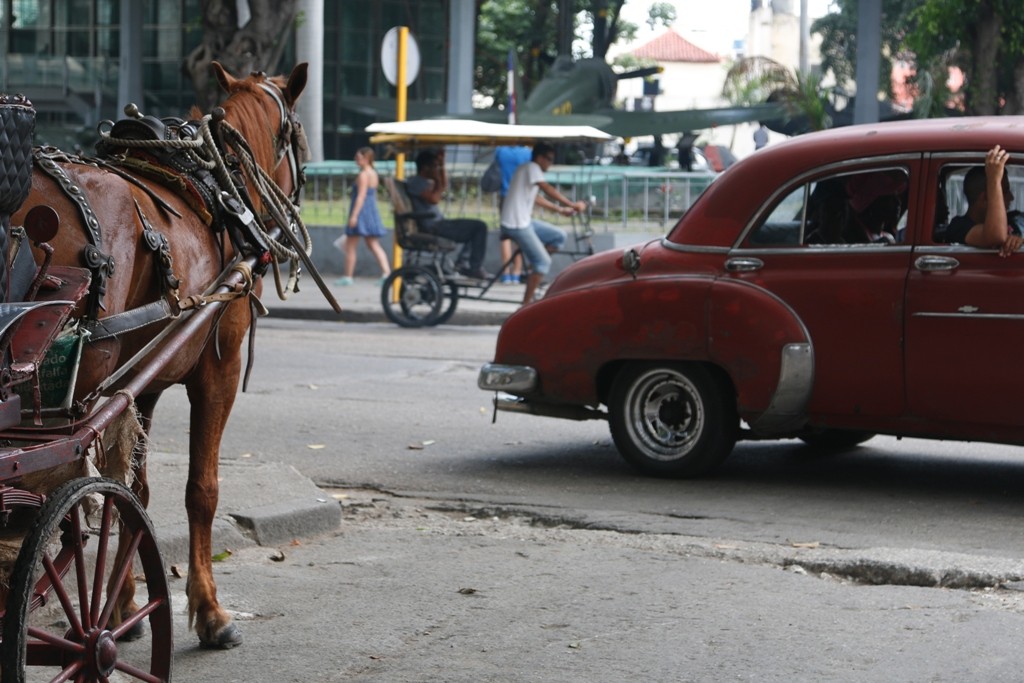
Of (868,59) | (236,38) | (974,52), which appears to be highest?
(868,59)

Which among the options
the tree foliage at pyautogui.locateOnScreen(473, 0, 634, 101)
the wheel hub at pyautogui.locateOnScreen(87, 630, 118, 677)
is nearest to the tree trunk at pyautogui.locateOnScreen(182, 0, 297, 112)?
the wheel hub at pyautogui.locateOnScreen(87, 630, 118, 677)

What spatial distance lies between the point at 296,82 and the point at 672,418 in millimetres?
3012

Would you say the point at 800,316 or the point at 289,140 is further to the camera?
the point at 800,316

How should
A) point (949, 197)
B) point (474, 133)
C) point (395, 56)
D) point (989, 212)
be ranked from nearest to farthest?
point (989, 212) < point (949, 197) < point (474, 133) < point (395, 56)

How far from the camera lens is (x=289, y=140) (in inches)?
242

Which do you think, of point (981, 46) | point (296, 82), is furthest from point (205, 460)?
point (981, 46)

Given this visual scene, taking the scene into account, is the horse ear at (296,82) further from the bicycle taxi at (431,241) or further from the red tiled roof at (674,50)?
the red tiled roof at (674,50)

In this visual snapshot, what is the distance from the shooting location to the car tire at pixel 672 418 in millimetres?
7914

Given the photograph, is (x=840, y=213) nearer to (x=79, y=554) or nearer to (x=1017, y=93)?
(x=79, y=554)

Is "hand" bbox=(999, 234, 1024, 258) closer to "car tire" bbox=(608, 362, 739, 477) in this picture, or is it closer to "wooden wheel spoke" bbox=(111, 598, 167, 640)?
"car tire" bbox=(608, 362, 739, 477)

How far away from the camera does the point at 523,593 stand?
234 inches

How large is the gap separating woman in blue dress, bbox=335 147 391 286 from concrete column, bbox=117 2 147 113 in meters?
16.9

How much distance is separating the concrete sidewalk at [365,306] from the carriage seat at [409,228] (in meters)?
0.69

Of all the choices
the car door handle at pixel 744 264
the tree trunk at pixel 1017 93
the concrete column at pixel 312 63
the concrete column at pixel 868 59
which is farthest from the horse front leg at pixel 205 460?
the concrete column at pixel 868 59
